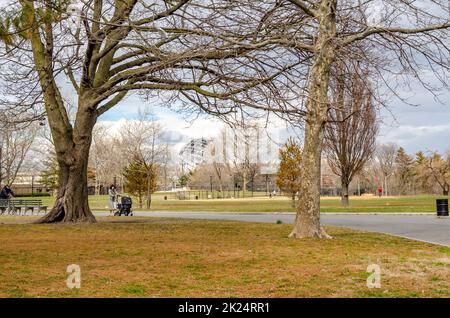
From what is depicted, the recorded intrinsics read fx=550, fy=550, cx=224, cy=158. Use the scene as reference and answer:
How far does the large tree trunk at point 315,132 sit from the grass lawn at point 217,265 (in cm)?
67

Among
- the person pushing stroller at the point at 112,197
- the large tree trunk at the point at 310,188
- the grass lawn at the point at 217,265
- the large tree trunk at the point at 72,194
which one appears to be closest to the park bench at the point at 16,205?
the person pushing stroller at the point at 112,197

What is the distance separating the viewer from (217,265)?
9352mm

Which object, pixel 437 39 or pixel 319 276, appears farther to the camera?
pixel 437 39

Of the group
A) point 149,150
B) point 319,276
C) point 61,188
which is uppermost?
point 149,150

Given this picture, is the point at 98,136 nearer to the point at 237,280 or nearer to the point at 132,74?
the point at 132,74

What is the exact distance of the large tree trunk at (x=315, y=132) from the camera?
14328 mm

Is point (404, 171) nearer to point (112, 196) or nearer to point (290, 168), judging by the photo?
point (290, 168)

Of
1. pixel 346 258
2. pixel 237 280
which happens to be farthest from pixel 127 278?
pixel 346 258

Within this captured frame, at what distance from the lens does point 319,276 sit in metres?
8.32

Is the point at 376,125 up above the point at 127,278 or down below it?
above

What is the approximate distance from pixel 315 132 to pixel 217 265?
6.13 m

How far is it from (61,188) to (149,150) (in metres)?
27.8

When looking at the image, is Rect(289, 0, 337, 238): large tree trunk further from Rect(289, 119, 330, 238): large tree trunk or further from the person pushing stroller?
the person pushing stroller
